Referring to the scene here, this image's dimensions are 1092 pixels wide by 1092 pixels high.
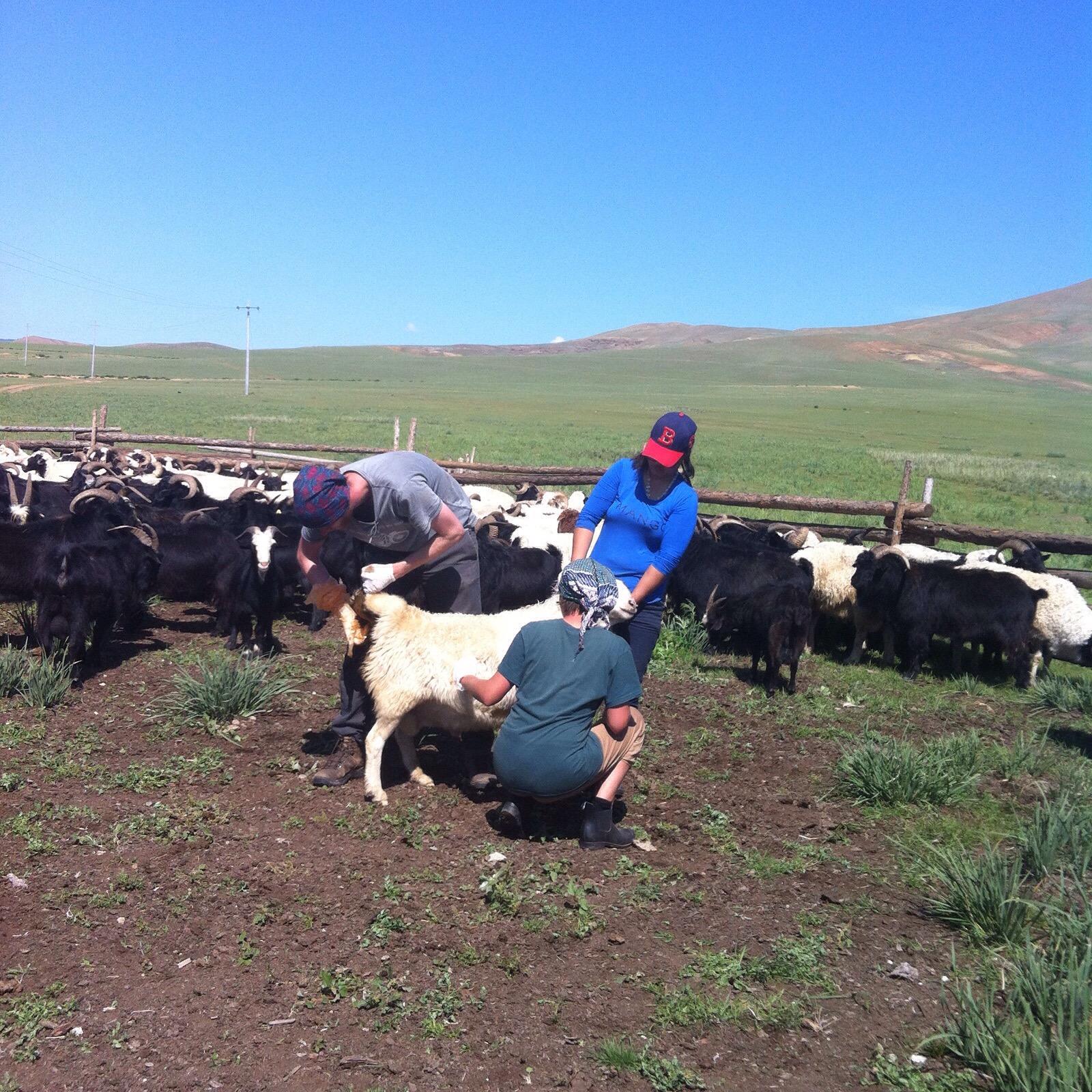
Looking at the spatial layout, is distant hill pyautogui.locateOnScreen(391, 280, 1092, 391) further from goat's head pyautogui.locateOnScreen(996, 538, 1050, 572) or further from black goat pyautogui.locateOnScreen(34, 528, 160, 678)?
black goat pyautogui.locateOnScreen(34, 528, 160, 678)

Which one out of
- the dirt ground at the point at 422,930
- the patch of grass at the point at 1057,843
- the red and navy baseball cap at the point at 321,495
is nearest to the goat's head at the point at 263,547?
the dirt ground at the point at 422,930

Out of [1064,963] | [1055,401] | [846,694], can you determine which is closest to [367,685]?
[1064,963]

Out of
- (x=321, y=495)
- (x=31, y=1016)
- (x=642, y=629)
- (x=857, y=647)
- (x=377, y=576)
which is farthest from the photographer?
(x=857, y=647)

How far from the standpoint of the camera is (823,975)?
Answer: 13.4ft

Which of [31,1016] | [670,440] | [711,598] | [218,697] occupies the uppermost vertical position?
[670,440]

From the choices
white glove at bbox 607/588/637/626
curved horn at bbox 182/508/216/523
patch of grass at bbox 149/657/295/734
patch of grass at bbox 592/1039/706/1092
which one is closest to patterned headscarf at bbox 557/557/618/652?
white glove at bbox 607/588/637/626

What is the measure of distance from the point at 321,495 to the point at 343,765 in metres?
1.81

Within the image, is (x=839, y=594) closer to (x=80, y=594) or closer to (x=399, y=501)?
(x=399, y=501)

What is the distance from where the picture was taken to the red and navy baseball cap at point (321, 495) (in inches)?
205

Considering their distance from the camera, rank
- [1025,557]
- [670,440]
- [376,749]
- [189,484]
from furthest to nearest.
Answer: [189,484] < [1025,557] < [376,749] < [670,440]

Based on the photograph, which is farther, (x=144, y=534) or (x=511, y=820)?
(x=144, y=534)

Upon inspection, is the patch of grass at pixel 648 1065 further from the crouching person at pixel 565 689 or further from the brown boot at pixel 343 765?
the brown boot at pixel 343 765

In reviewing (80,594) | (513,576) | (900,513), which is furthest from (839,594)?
(80,594)

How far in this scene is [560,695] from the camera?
16.2ft
